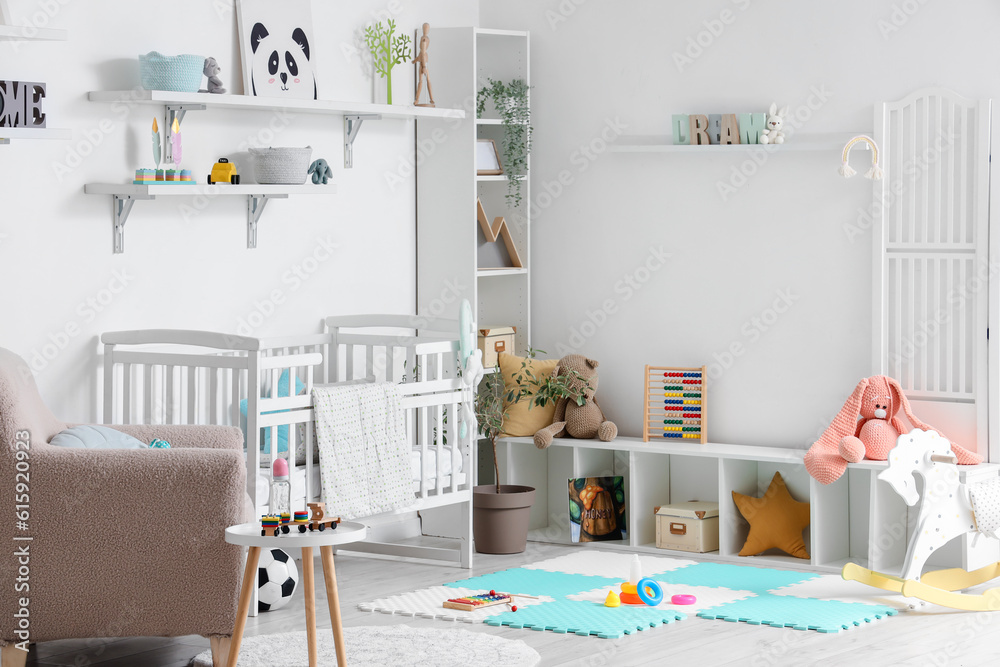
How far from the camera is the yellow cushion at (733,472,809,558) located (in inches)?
178

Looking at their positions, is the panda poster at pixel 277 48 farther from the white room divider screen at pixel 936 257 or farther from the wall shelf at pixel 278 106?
the white room divider screen at pixel 936 257

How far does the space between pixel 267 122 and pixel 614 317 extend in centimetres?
151

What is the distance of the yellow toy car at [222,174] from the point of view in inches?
158

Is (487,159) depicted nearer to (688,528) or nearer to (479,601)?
(688,528)

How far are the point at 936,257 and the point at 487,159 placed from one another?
167 centimetres

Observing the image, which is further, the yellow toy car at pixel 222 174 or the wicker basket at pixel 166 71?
the yellow toy car at pixel 222 174

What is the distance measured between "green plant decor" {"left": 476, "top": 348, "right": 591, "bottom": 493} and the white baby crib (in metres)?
0.16

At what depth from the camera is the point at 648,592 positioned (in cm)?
384

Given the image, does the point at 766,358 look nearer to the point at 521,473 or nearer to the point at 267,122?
the point at 521,473

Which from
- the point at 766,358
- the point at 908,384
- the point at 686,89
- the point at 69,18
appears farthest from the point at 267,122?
the point at 908,384

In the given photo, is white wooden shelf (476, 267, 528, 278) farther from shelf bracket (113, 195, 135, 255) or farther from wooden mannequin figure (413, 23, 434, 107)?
shelf bracket (113, 195, 135, 255)

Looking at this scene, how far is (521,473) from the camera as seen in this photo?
503 centimetres

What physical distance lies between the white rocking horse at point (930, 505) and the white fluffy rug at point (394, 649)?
118cm

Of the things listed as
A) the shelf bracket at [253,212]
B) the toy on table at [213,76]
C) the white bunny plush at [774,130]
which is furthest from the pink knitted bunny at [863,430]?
the toy on table at [213,76]
